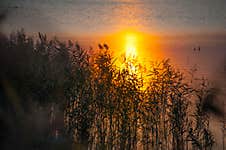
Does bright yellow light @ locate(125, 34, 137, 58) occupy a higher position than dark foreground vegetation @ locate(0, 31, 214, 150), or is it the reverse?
bright yellow light @ locate(125, 34, 137, 58)

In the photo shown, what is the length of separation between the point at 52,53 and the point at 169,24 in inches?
176

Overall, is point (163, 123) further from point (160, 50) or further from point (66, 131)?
point (160, 50)

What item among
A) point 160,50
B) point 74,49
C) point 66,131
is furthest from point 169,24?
point 66,131

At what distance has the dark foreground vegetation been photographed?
6.42m

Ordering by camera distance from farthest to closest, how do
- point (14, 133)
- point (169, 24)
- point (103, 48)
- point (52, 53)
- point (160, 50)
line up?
point (169, 24)
point (160, 50)
point (103, 48)
point (52, 53)
point (14, 133)

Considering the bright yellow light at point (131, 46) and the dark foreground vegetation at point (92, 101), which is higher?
Result: the bright yellow light at point (131, 46)

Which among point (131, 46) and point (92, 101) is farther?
point (131, 46)

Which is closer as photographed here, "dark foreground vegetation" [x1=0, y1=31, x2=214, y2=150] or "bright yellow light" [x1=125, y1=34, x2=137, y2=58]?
"dark foreground vegetation" [x1=0, y1=31, x2=214, y2=150]

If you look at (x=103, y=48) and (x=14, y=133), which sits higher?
(x=103, y=48)

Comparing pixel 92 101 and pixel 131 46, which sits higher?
pixel 131 46

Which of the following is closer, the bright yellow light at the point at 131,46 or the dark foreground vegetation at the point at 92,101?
the dark foreground vegetation at the point at 92,101

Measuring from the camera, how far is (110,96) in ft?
23.1

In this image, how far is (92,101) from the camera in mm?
6992

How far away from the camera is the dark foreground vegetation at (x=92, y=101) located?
6422 millimetres
